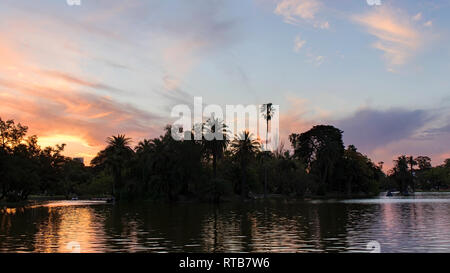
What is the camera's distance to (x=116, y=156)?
347 feet

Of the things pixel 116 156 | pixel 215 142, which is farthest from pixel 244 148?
pixel 116 156

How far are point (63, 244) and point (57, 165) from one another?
95.6m

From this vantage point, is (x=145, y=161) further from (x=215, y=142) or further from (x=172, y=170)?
(x=215, y=142)

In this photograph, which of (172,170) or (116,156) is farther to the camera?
(116,156)

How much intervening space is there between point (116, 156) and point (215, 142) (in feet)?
89.0

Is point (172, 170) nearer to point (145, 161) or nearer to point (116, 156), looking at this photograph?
point (145, 161)

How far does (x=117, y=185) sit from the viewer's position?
10219 centimetres

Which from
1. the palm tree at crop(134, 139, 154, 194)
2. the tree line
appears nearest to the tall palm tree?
the tree line

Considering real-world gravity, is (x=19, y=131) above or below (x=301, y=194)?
above

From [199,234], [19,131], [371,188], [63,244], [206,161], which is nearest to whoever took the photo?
[63,244]

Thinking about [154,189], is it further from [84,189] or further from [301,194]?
[84,189]

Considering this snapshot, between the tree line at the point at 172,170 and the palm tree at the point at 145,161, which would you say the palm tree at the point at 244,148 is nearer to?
the tree line at the point at 172,170
